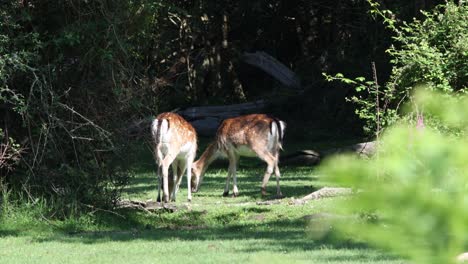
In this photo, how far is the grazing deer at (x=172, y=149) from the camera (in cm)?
1600

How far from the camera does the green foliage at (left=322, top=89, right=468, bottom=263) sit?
82 cm

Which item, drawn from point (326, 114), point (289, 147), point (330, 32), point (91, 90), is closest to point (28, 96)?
point (91, 90)

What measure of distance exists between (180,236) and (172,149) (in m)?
4.79

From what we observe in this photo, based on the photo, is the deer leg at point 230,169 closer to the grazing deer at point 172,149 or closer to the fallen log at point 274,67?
the grazing deer at point 172,149

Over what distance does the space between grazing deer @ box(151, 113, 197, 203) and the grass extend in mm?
500

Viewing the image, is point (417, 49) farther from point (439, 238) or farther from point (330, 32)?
point (330, 32)

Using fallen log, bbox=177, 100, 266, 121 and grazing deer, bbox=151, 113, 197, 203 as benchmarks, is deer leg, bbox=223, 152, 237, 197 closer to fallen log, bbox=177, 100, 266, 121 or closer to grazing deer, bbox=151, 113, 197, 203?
grazing deer, bbox=151, 113, 197, 203

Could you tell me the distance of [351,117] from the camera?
2825cm

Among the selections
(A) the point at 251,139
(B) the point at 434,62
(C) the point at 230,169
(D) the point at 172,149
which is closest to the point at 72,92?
(D) the point at 172,149

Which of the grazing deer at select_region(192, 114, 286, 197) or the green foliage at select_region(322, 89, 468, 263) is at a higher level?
the grazing deer at select_region(192, 114, 286, 197)

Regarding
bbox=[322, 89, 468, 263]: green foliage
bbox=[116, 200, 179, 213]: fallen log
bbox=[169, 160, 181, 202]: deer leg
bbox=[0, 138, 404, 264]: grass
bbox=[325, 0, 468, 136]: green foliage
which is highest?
bbox=[325, 0, 468, 136]: green foliage

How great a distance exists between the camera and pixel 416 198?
822mm

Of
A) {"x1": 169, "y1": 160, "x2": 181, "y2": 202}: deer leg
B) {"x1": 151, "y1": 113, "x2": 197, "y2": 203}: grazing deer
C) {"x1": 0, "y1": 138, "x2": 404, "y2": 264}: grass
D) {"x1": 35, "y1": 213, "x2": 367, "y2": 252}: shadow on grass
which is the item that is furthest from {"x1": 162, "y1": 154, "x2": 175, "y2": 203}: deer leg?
{"x1": 35, "y1": 213, "x2": 367, "y2": 252}: shadow on grass

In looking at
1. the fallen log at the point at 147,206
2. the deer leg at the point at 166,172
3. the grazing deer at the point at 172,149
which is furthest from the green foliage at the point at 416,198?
the deer leg at the point at 166,172
